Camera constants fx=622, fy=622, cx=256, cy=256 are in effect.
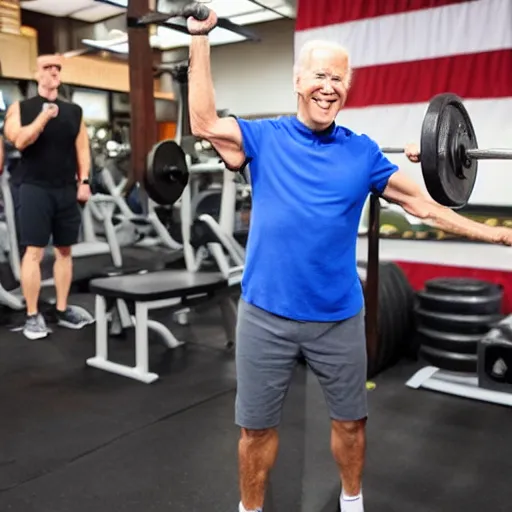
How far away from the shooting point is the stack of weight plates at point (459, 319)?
2.59 m

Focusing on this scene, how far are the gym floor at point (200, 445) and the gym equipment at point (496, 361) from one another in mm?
113

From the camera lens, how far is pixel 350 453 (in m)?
1.41

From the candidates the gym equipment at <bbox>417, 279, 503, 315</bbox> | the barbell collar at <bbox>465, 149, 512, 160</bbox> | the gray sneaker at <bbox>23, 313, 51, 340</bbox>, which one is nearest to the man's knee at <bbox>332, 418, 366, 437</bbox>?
the barbell collar at <bbox>465, 149, 512, 160</bbox>

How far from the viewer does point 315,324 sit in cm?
129

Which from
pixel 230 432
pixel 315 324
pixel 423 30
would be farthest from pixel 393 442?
pixel 423 30

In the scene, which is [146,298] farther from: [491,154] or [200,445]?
[491,154]

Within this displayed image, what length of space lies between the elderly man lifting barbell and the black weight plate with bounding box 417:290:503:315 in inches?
51.3

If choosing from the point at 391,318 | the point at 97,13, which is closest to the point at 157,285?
the point at 391,318

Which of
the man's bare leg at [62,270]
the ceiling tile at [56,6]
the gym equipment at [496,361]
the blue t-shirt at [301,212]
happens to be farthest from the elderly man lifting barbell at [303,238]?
the ceiling tile at [56,6]

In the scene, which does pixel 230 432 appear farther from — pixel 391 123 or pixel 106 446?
pixel 391 123

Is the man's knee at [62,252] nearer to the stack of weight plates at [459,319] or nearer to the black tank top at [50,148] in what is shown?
the black tank top at [50,148]

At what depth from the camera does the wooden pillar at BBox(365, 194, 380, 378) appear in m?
2.22

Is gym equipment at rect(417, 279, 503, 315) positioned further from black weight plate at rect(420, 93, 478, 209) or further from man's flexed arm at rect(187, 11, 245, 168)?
man's flexed arm at rect(187, 11, 245, 168)

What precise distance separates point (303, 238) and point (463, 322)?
1573mm
